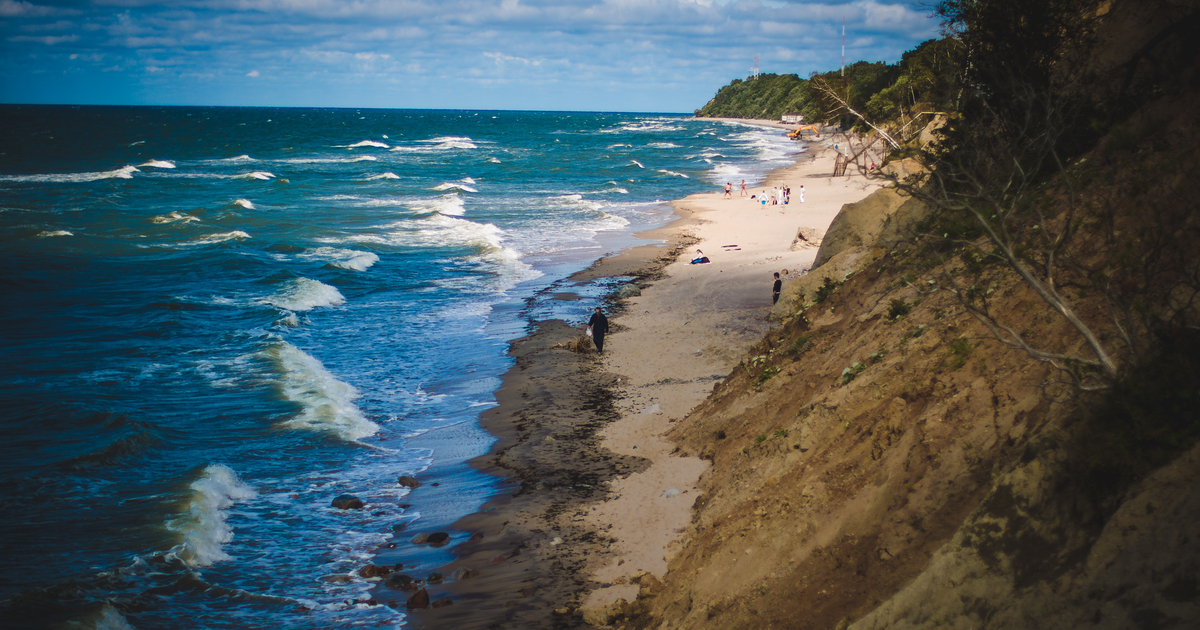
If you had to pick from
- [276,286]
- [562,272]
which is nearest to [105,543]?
[276,286]

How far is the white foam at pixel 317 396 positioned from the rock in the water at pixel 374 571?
5313mm

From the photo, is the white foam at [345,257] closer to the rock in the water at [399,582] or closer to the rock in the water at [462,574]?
the rock in the water at [399,582]

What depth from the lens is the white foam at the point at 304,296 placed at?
86.8ft

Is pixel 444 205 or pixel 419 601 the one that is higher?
pixel 444 205

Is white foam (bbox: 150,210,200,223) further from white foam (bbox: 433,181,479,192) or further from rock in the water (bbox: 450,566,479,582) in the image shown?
rock in the water (bbox: 450,566,479,582)

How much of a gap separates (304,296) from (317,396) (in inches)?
419

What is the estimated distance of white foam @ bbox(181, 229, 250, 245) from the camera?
1474 inches

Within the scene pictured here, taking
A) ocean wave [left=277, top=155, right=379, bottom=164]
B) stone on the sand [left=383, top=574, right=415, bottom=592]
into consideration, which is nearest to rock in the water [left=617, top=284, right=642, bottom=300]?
stone on the sand [left=383, top=574, right=415, bottom=592]

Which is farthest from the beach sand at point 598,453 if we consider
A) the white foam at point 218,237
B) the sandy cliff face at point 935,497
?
the white foam at point 218,237

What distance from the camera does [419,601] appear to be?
9859 mm

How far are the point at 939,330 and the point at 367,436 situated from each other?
1142cm

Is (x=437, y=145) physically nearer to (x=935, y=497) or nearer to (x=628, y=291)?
(x=628, y=291)

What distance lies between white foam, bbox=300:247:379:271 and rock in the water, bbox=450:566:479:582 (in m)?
23.6

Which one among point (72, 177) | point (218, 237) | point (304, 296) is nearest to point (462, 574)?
point (304, 296)
